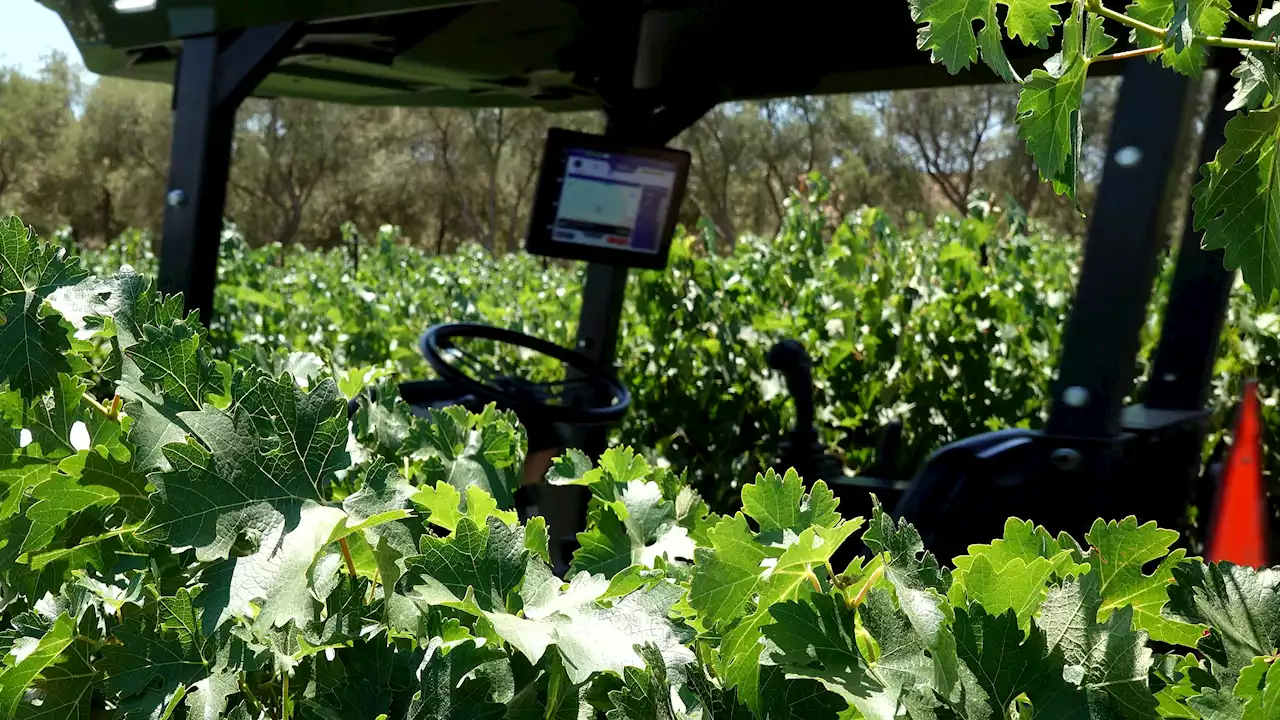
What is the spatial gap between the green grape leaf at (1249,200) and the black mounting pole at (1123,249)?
1.70 meters

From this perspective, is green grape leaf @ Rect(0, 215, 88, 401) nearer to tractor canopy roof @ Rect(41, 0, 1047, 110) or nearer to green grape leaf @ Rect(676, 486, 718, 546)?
green grape leaf @ Rect(676, 486, 718, 546)

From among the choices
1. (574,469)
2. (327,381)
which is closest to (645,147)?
(574,469)

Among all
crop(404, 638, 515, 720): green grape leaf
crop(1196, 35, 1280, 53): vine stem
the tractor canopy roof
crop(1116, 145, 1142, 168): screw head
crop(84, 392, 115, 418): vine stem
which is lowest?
crop(404, 638, 515, 720): green grape leaf

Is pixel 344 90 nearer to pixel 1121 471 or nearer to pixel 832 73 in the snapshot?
pixel 832 73

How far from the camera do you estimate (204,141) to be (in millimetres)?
3570

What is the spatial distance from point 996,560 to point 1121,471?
6.34 ft

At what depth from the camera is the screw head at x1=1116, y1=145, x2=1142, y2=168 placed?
234 centimetres

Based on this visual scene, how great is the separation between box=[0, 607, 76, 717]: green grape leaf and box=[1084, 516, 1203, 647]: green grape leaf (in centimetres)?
64

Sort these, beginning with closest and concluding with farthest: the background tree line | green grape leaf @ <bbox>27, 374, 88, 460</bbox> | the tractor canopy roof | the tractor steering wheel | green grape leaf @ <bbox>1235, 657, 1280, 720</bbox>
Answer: green grape leaf @ <bbox>1235, 657, 1280, 720</bbox> → green grape leaf @ <bbox>27, 374, 88, 460</bbox> → the tractor canopy roof → the tractor steering wheel → the background tree line

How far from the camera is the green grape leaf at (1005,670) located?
0.62 meters

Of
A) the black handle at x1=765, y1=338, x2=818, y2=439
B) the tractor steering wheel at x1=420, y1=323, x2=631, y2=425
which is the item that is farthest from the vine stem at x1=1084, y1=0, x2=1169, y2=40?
the black handle at x1=765, y1=338, x2=818, y2=439

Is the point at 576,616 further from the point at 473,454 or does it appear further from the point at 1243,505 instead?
the point at 1243,505

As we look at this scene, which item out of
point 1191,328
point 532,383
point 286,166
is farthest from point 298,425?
point 286,166

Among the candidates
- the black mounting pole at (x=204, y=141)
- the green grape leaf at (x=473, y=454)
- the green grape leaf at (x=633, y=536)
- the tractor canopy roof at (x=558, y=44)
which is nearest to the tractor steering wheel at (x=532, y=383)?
the black mounting pole at (x=204, y=141)
